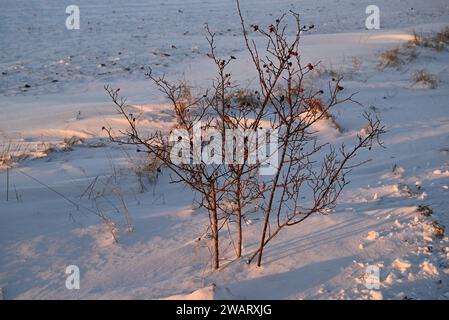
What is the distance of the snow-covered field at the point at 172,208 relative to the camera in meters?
2.37

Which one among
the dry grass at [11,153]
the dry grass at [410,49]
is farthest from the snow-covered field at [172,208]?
the dry grass at [410,49]

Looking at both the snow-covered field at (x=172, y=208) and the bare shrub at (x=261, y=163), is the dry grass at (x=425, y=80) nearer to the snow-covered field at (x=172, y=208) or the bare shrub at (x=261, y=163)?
the snow-covered field at (x=172, y=208)

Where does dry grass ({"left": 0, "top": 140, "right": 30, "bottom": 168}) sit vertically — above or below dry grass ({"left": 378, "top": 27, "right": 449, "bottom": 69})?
below

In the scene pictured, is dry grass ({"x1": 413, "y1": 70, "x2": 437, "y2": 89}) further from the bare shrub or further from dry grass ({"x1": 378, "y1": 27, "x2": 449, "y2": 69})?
the bare shrub

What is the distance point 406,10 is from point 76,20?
1045 centimetres

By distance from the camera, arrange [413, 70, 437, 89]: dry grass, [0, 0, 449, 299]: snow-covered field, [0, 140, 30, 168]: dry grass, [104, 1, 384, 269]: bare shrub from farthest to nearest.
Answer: [413, 70, 437, 89]: dry grass, [0, 140, 30, 168]: dry grass, [0, 0, 449, 299]: snow-covered field, [104, 1, 384, 269]: bare shrub

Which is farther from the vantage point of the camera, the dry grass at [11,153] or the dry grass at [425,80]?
the dry grass at [425,80]

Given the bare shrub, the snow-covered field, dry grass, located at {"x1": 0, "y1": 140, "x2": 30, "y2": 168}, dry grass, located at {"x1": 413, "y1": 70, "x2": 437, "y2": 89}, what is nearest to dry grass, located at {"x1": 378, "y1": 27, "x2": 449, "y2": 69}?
the snow-covered field

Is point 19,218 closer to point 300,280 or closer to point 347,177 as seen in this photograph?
point 300,280

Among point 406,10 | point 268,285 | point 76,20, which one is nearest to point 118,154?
point 268,285

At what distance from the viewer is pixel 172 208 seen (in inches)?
133

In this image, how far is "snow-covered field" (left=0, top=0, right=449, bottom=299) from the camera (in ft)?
7.78

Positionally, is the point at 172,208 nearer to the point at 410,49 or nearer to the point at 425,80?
the point at 425,80

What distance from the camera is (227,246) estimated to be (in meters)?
2.78
